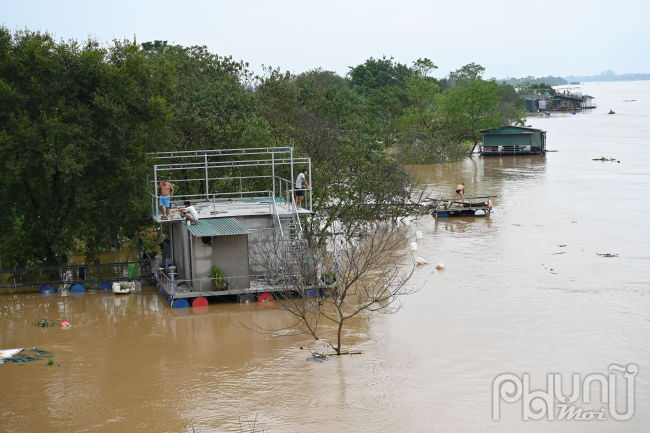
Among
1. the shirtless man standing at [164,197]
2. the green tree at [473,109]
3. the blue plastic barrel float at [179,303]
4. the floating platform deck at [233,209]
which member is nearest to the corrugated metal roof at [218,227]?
the floating platform deck at [233,209]

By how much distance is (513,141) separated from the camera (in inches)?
2847

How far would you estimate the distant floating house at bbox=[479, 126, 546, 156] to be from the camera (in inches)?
2830

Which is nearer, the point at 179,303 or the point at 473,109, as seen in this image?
the point at 179,303

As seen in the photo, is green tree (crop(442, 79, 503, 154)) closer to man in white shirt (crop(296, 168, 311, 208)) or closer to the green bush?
man in white shirt (crop(296, 168, 311, 208))

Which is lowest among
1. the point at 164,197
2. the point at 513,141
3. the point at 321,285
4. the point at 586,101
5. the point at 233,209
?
the point at 321,285

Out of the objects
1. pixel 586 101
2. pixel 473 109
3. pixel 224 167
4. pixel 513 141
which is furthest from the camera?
pixel 586 101

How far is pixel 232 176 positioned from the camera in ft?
88.8

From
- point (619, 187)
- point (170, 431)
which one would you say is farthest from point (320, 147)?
point (619, 187)

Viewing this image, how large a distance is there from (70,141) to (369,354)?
12214 mm

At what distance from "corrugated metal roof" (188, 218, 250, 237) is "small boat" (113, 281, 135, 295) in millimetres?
4231

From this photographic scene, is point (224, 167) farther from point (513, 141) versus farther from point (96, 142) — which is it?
point (513, 141)

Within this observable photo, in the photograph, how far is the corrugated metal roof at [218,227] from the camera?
1970cm

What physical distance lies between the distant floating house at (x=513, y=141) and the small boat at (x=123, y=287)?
56326 mm

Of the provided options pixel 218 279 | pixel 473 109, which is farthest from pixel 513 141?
pixel 218 279
